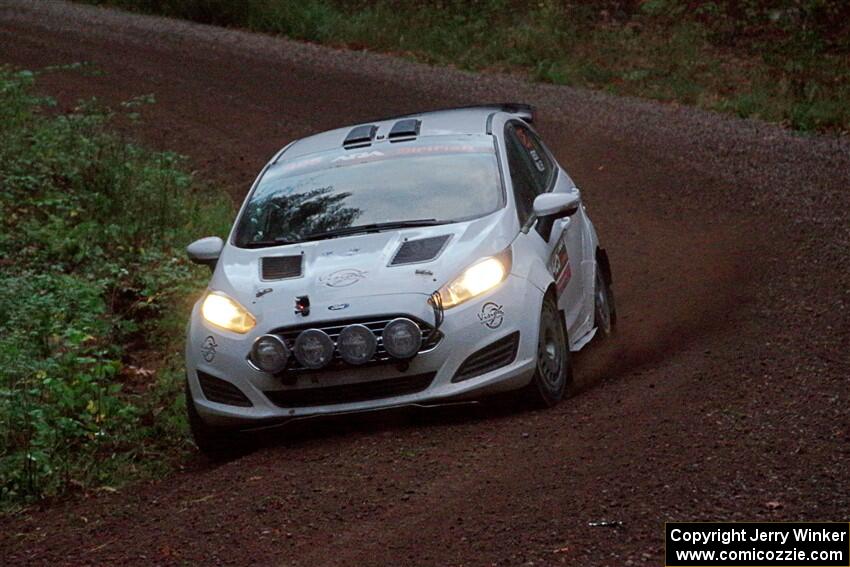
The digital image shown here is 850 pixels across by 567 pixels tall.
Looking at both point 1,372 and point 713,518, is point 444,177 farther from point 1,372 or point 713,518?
point 713,518

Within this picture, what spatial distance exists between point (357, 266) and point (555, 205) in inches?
54.3

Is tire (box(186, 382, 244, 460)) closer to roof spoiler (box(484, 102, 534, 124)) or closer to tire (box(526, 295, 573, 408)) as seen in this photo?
tire (box(526, 295, 573, 408))

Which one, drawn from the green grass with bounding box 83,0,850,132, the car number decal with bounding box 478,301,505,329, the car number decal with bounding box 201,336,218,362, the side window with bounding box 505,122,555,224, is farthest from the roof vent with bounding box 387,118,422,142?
the green grass with bounding box 83,0,850,132

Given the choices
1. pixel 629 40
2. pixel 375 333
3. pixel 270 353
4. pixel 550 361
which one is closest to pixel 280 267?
pixel 270 353

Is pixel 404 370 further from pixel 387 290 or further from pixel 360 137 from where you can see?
pixel 360 137

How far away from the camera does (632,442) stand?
6.99m

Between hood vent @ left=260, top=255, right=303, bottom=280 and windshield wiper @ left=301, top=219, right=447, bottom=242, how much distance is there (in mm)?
347

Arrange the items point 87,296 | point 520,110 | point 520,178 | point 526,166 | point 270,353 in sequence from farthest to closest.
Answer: point 87,296 < point 520,110 < point 526,166 < point 520,178 < point 270,353

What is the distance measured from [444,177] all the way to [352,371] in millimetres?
1875

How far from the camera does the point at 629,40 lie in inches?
990

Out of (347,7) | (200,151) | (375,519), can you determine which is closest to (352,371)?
(375,519)

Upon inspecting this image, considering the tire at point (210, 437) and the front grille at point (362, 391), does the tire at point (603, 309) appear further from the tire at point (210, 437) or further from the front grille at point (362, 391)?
the tire at point (210, 437)

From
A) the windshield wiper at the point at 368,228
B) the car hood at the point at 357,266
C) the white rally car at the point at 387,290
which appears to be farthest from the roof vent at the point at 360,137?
the car hood at the point at 357,266

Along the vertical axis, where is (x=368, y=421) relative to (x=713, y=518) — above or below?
below
